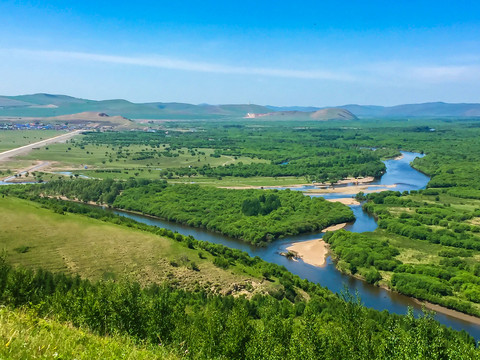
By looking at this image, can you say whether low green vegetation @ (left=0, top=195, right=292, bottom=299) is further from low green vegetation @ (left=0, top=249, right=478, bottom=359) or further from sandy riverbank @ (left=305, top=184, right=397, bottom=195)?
sandy riverbank @ (left=305, top=184, right=397, bottom=195)

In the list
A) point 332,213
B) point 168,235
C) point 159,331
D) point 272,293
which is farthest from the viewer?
point 332,213

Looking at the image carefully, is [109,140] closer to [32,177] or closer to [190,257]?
[32,177]

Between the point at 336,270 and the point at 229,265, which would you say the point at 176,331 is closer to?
the point at 229,265

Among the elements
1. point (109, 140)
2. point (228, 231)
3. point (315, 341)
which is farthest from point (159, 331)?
point (109, 140)

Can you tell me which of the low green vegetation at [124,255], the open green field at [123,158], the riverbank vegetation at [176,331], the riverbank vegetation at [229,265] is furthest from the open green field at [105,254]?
the open green field at [123,158]

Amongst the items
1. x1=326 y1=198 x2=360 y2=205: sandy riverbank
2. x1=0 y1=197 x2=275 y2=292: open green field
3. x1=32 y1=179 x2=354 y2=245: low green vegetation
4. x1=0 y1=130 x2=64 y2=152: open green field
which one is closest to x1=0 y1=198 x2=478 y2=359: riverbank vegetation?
x1=0 y1=197 x2=275 y2=292: open green field

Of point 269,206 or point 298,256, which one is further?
point 269,206
